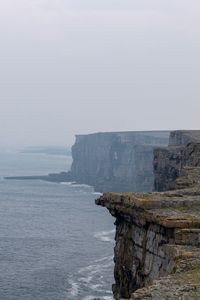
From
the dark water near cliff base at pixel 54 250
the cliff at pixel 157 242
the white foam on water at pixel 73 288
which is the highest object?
the cliff at pixel 157 242

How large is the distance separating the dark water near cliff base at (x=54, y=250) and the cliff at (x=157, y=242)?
42.3 meters

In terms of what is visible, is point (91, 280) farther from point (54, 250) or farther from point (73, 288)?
point (54, 250)

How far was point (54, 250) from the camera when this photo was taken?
287 ft

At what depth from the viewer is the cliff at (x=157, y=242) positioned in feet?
45.5

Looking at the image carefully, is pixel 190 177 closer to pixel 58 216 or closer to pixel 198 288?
pixel 198 288

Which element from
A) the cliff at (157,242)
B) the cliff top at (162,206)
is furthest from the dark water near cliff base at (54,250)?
the cliff at (157,242)

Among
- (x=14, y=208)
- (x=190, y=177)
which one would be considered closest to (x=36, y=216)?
(x=14, y=208)

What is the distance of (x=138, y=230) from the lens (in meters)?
18.2

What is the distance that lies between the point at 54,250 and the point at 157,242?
7156cm

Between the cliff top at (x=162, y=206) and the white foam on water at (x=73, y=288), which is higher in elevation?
the cliff top at (x=162, y=206)

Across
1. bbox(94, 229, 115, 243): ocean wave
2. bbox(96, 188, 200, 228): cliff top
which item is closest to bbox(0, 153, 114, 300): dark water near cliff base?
bbox(94, 229, 115, 243): ocean wave

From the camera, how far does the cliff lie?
13875 mm

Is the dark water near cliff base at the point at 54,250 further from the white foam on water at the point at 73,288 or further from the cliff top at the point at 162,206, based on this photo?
the cliff top at the point at 162,206

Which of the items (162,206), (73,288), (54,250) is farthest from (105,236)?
(162,206)
